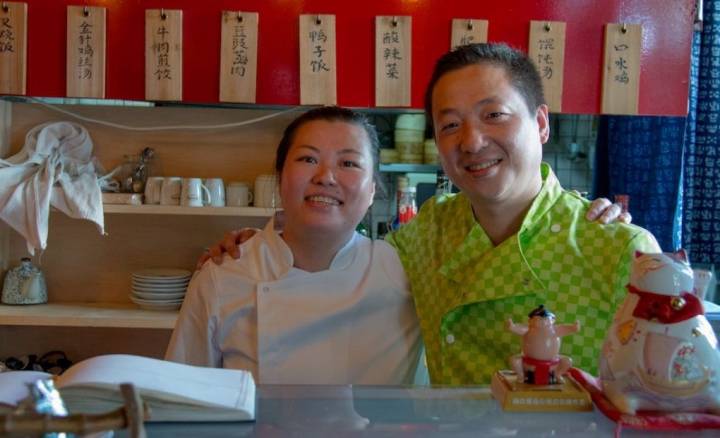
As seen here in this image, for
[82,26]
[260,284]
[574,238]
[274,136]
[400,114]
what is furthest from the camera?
[400,114]

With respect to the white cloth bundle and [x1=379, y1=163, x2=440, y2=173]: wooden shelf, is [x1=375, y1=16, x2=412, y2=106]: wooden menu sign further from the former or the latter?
the white cloth bundle

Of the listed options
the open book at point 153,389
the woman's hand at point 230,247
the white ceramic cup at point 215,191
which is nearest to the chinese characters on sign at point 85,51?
the white ceramic cup at point 215,191

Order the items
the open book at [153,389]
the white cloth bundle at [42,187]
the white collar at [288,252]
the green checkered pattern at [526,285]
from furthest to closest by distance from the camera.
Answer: the white cloth bundle at [42,187]
the white collar at [288,252]
the green checkered pattern at [526,285]
the open book at [153,389]

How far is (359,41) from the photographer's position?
8.27 ft

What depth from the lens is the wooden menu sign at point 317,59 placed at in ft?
8.11

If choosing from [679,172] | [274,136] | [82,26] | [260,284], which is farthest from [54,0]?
[679,172]

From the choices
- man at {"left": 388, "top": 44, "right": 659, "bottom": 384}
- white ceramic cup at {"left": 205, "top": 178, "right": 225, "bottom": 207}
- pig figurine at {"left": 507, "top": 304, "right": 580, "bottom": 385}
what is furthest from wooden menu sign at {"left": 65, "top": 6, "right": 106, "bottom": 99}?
pig figurine at {"left": 507, "top": 304, "right": 580, "bottom": 385}

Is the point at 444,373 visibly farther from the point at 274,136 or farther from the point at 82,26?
the point at 82,26

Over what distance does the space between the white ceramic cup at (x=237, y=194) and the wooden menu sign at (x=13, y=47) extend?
2.68 feet

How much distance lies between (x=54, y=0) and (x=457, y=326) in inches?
76.8

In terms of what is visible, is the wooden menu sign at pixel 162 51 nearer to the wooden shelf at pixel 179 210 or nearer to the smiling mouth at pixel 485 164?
the wooden shelf at pixel 179 210

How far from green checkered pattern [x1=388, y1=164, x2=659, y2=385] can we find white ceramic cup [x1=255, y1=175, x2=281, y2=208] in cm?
114

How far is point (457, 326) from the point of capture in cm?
146

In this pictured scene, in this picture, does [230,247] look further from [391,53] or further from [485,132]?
[391,53]
